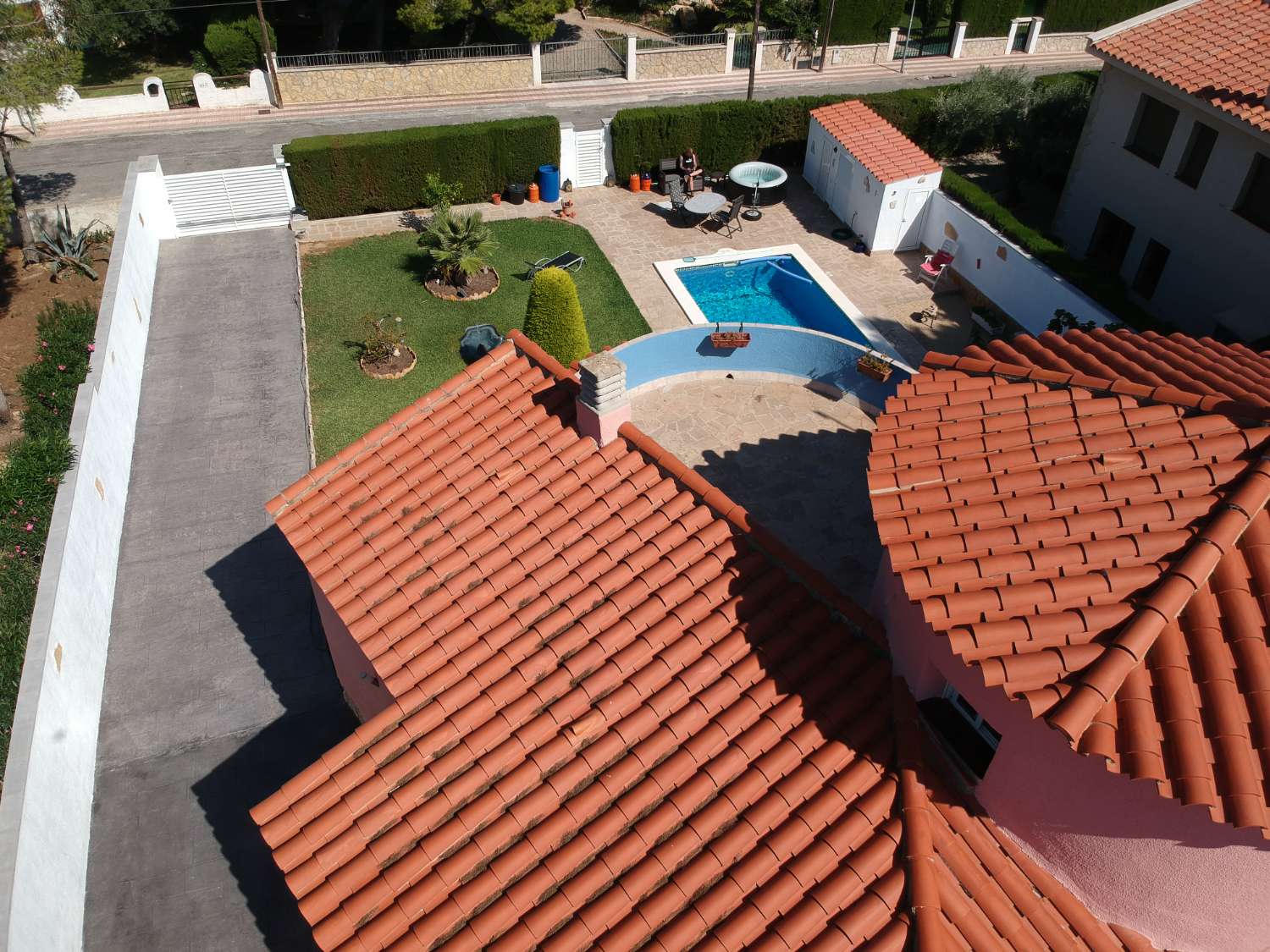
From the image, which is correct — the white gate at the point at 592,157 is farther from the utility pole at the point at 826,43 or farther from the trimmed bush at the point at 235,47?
the trimmed bush at the point at 235,47

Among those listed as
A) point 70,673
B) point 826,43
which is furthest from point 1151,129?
point 70,673

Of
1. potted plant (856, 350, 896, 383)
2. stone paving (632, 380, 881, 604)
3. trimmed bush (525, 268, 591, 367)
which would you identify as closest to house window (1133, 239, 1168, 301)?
potted plant (856, 350, 896, 383)

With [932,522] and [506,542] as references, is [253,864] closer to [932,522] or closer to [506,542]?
[506,542]

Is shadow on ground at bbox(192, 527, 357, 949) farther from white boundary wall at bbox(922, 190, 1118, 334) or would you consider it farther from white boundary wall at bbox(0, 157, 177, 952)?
white boundary wall at bbox(922, 190, 1118, 334)

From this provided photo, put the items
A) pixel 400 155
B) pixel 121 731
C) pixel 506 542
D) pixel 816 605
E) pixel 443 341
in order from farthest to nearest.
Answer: pixel 400 155, pixel 443 341, pixel 121 731, pixel 506 542, pixel 816 605

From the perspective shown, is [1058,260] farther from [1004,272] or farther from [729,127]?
[729,127]

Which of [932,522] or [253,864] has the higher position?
[932,522]

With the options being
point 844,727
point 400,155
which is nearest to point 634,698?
point 844,727
